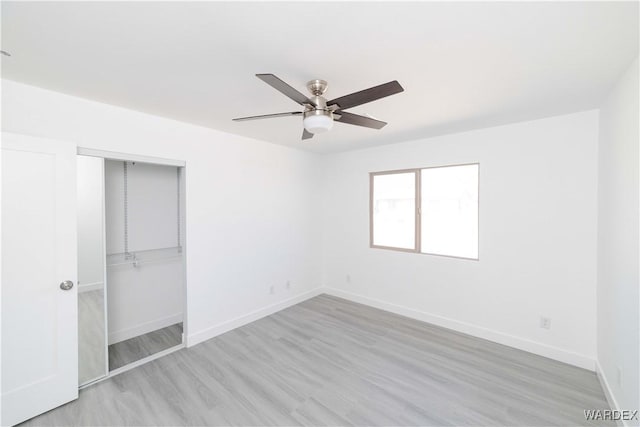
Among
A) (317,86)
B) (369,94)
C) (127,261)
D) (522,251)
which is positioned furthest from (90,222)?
(522,251)

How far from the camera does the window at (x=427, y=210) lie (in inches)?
134

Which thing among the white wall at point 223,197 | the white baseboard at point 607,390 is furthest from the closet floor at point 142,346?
the white baseboard at point 607,390

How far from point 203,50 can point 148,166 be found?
7.94ft

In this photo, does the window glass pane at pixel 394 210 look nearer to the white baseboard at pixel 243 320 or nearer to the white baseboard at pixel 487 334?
the white baseboard at pixel 487 334

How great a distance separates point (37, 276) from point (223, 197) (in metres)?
1.77

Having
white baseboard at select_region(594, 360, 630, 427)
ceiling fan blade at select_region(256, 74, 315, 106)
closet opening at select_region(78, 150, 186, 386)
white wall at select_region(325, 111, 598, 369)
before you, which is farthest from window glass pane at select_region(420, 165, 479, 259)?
closet opening at select_region(78, 150, 186, 386)

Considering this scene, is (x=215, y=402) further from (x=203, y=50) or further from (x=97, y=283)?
(x=203, y=50)

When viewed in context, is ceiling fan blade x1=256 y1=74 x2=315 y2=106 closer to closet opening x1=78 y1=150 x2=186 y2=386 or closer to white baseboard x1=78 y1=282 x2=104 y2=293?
closet opening x1=78 y1=150 x2=186 y2=386

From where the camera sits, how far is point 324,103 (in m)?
1.78

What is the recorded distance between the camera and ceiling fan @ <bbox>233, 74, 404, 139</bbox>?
1505mm

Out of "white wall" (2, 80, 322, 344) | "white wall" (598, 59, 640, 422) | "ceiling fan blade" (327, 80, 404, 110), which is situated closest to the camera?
"ceiling fan blade" (327, 80, 404, 110)

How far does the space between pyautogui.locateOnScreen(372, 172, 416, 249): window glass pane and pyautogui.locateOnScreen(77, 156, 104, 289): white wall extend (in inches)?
136

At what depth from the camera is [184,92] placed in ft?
7.12

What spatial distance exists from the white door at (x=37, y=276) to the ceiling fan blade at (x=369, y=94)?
7.29ft
